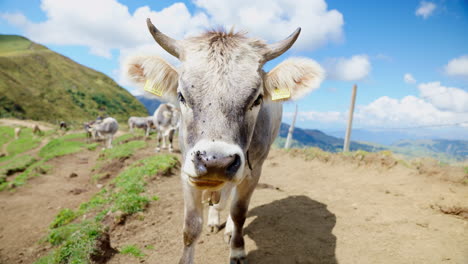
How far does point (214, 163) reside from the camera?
5.74 feet

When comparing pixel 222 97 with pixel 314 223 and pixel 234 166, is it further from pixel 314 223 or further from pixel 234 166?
pixel 314 223

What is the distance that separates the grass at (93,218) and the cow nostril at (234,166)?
2.85 metres

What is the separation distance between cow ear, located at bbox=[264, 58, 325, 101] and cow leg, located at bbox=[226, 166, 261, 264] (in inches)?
50.1

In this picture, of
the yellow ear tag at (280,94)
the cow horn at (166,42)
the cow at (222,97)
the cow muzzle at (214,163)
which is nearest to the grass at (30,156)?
the cow at (222,97)

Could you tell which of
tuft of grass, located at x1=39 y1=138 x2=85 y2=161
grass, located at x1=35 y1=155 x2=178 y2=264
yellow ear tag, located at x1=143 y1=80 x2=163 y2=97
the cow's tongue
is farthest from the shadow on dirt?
tuft of grass, located at x1=39 y1=138 x2=85 y2=161

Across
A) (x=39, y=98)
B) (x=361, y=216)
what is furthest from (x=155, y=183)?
(x=39, y=98)

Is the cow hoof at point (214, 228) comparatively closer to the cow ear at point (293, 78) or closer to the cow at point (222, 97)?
the cow at point (222, 97)

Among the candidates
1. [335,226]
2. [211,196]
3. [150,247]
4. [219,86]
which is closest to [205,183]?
[219,86]

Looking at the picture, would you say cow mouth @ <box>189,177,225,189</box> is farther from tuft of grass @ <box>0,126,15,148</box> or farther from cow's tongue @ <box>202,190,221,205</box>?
tuft of grass @ <box>0,126,15,148</box>

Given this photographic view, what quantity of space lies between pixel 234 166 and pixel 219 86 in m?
0.74

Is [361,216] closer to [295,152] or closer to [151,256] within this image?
[151,256]

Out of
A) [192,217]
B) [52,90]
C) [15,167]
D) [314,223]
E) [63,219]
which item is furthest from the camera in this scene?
[52,90]

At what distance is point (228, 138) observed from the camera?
1.92 meters

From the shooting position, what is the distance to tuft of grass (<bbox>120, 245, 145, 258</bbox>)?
3.70 m
